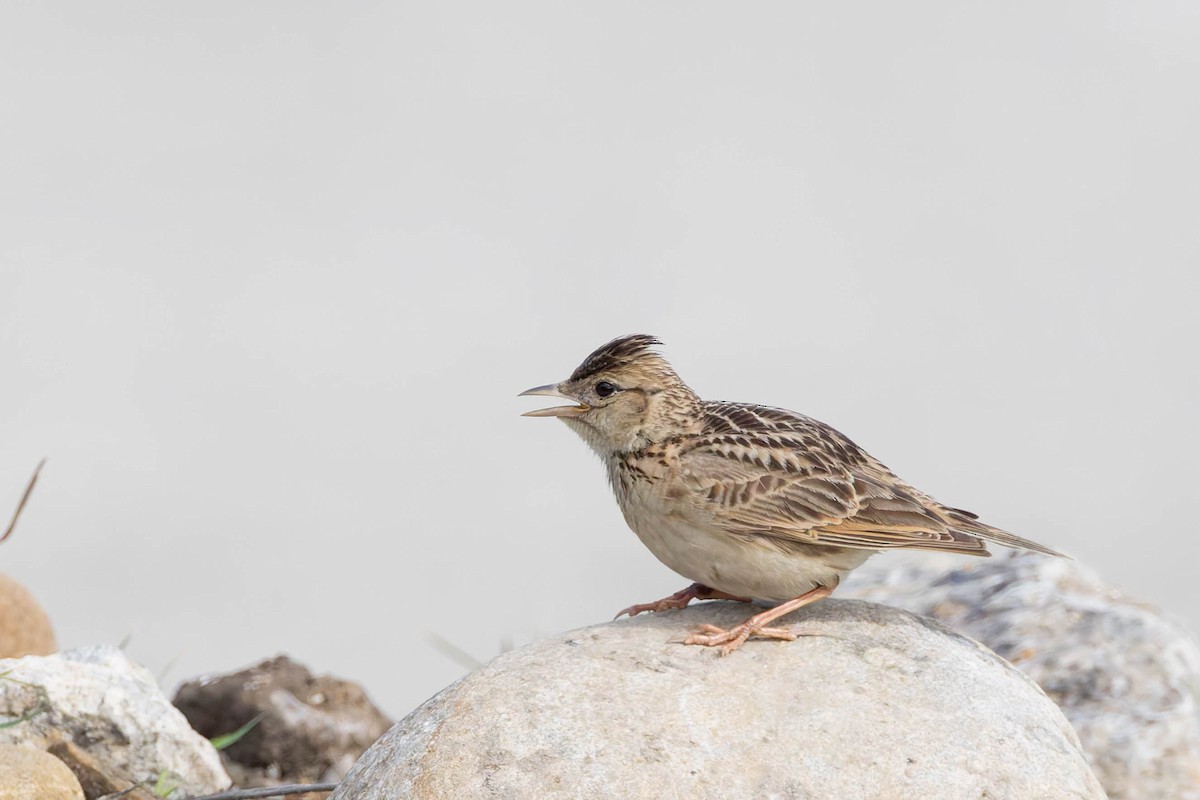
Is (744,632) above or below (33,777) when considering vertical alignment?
above

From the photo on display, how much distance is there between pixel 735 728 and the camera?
7035 mm

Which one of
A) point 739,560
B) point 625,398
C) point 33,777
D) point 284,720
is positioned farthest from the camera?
point 284,720

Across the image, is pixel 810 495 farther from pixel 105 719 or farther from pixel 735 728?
pixel 105 719

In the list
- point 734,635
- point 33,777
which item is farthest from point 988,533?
point 33,777

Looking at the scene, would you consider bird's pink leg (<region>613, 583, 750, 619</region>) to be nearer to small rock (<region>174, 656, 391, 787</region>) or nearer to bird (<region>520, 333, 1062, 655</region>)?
bird (<region>520, 333, 1062, 655</region>)

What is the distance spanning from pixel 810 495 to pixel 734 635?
0.89 metres

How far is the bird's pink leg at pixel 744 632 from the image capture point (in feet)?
25.2

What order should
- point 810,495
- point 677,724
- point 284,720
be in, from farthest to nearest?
point 284,720
point 810,495
point 677,724

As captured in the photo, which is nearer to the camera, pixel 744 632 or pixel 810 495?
pixel 744 632

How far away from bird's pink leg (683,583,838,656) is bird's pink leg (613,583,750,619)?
1.61 ft

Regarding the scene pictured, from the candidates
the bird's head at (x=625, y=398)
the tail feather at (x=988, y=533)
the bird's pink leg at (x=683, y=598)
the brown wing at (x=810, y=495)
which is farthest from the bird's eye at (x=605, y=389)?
the tail feather at (x=988, y=533)

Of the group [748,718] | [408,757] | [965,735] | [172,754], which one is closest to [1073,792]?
[965,735]

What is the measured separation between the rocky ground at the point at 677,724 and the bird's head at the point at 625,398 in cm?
103

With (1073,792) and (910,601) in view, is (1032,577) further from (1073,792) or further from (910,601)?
(1073,792)
